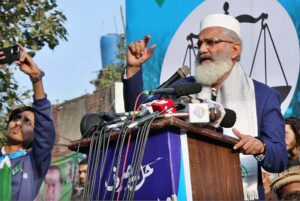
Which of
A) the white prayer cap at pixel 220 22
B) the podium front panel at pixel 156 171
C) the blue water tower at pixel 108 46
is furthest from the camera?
the blue water tower at pixel 108 46

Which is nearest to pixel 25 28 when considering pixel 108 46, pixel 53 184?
pixel 53 184

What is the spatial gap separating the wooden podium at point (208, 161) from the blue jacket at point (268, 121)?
13.2 inches

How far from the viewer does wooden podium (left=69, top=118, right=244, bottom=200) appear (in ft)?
10.3

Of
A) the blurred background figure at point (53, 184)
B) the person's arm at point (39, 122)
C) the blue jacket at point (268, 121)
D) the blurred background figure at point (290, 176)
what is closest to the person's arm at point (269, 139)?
the blue jacket at point (268, 121)

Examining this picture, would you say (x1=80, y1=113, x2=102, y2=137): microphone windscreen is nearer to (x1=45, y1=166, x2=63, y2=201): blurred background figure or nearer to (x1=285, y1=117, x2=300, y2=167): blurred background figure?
(x1=285, y1=117, x2=300, y2=167): blurred background figure

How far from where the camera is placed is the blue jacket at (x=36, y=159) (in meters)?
4.52

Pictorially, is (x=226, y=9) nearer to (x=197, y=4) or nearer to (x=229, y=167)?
(x=197, y=4)

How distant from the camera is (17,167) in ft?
15.3

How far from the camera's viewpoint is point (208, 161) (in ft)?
10.8

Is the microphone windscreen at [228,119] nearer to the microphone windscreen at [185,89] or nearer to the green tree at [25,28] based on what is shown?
the microphone windscreen at [185,89]

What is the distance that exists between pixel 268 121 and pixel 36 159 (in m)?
1.56

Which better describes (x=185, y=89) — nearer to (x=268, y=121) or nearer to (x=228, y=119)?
(x=228, y=119)

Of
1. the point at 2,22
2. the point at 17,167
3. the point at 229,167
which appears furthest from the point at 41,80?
the point at 2,22

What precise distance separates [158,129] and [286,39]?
2.17 meters
